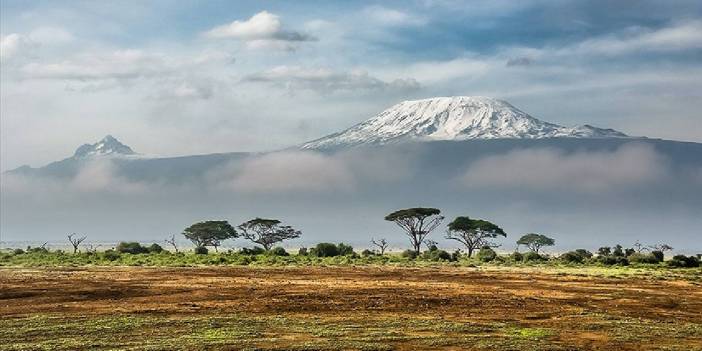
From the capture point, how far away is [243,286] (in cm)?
4675

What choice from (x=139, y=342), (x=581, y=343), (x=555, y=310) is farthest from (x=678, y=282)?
(x=139, y=342)

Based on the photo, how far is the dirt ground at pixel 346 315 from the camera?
81.6 ft

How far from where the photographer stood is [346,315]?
3161cm

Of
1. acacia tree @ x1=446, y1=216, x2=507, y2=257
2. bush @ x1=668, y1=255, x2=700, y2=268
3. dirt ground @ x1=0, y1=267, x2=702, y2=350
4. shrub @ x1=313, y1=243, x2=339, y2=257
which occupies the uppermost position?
acacia tree @ x1=446, y1=216, x2=507, y2=257

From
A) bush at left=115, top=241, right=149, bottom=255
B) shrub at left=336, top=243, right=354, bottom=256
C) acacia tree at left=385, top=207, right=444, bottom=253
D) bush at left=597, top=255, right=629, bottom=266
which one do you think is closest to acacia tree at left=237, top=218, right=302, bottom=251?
acacia tree at left=385, top=207, right=444, bottom=253

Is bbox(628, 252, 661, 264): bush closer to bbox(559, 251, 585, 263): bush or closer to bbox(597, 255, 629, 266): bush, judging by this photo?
bbox(597, 255, 629, 266): bush

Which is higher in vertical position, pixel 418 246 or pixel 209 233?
pixel 209 233

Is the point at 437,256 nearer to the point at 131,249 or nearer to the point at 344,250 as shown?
the point at 344,250

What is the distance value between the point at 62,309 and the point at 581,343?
2151cm

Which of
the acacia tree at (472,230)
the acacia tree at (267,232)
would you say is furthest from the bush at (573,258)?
the acacia tree at (267,232)

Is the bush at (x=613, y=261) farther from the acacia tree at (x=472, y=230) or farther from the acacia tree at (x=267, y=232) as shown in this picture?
the acacia tree at (x=267, y=232)

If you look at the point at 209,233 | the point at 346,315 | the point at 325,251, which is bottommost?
the point at 346,315

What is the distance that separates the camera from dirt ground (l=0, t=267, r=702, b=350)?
81.6 ft

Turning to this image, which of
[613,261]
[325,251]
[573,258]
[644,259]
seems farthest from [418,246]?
[613,261]
